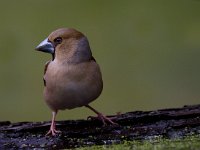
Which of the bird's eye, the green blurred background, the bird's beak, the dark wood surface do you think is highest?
the green blurred background

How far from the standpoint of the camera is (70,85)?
13.3ft

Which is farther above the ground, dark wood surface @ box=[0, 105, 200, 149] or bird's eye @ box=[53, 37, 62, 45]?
bird's eye @ box=[53, 37, 62, 45]

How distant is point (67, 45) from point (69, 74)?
0.74 feet

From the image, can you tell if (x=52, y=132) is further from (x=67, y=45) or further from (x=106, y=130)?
(x=67, y=45)

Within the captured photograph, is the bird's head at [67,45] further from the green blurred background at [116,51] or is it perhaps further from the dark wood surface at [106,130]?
the green blurred background at [116,51]

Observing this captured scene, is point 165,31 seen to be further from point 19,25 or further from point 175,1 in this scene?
point 19,25

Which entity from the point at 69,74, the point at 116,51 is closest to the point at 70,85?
the point at 69,74

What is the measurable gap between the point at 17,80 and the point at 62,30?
3652 mm

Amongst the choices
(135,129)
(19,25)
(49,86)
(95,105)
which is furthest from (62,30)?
(19,25)

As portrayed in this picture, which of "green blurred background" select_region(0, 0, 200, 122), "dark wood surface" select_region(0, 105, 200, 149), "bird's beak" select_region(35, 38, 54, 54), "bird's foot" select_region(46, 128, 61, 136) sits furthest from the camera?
"green blurred background" select_region(0, 0, 200, 122)

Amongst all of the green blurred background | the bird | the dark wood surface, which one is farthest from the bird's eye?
the green blurred background

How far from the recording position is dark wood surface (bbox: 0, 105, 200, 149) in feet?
12.7

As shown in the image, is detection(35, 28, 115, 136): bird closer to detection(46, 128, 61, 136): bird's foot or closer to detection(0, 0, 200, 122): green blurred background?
detection(46, 128, 61, 136): bird's foot

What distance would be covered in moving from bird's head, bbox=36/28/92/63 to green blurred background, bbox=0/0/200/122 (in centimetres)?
257
